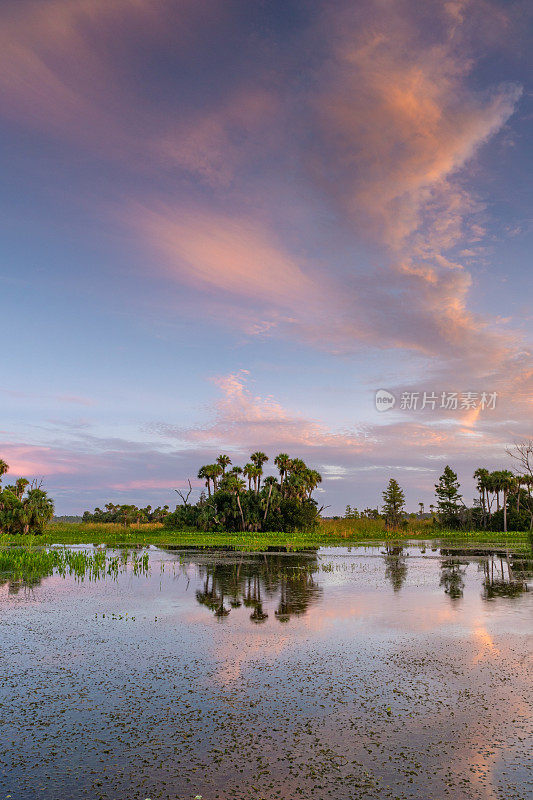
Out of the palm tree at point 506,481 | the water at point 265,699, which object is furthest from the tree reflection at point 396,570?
the palm tree at point 506,481

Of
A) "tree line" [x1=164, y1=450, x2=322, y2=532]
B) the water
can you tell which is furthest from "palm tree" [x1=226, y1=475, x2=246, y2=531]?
the water

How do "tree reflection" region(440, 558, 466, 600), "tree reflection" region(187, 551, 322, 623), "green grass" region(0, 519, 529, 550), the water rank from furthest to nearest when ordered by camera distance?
"green grass" region(0, 519, 529, 550) → "tree reflection" region(440, 558, 466, 600) → "tree reflection" region(187, 551, 322, 623) → the water

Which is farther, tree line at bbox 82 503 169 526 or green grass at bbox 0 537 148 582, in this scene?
tree line at bbox 82 503 169 526

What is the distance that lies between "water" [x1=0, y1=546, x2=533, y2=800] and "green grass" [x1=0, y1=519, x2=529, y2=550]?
3127 cm

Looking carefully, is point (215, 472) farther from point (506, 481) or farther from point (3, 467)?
point (506, 481)

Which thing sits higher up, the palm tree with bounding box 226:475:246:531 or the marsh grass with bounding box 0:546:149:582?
the palm tree with bounding box 226:475:246:531

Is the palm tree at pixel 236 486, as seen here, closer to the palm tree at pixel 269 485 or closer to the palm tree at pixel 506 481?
the palm tree at pixel 269 485

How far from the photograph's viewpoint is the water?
620 centimetres

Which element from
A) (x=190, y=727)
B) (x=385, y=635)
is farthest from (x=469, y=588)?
(x=190, y=727)

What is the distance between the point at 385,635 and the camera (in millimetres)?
13695

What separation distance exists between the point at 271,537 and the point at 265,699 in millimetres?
56959

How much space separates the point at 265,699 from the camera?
8750 millimetres

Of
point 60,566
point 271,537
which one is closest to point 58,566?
point 60,566

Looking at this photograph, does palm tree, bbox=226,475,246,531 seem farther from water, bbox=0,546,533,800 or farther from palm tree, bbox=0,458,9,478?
water, bbox=0,546,533,800
